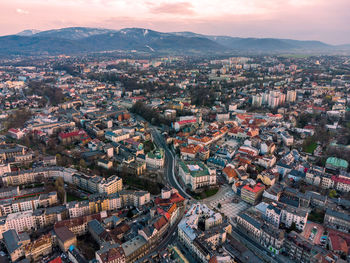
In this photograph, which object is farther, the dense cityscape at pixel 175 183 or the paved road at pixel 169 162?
the paved road at pixel 169 162

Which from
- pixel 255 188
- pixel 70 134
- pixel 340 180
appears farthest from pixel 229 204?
pixel 70 134

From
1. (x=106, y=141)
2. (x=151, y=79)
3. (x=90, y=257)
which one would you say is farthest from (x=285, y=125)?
(x=151, y=79)

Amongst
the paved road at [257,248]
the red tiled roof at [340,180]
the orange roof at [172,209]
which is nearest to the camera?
the paved road at [257,248]

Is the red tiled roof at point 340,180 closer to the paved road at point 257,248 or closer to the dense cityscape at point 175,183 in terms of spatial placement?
the dense cityscape at point 175,183

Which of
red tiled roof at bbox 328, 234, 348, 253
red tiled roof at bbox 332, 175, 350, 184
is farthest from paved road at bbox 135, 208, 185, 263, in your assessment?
red tiled roof at bbox 332, 175, 350, 184

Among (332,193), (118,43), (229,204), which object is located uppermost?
(118,43)

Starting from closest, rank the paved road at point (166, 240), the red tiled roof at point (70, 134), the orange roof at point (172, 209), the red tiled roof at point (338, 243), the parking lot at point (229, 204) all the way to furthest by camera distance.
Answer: the red tiled roof at point (338, 243) < the paved road at point (166, 240) < the orange roof at point (172, 209) < the parking lot at point (229, 204) < the red tiled roof at point (70, 134)

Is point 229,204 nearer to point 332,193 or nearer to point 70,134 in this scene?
point 332,193

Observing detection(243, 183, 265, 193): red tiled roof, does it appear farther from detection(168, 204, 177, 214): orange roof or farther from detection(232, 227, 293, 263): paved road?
detection(168, 204, 177, 214): orange roof

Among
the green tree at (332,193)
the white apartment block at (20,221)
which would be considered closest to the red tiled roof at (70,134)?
the white apartment block at (20,221)

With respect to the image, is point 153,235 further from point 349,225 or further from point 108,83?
point 108,83

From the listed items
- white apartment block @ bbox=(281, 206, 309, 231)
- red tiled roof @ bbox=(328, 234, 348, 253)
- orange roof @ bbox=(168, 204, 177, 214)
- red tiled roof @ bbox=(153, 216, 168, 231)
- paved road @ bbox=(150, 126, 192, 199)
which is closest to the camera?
red tiled roof @ bbox=(328, 234, 348, 253)
